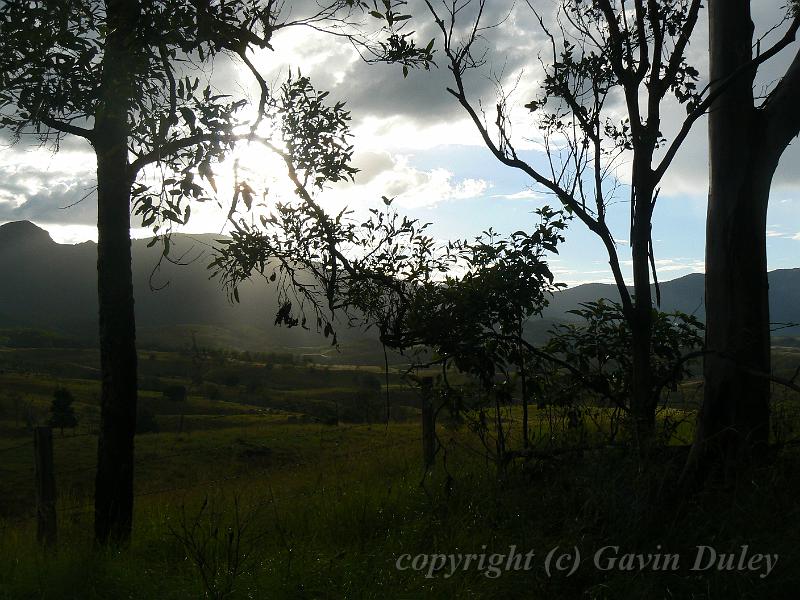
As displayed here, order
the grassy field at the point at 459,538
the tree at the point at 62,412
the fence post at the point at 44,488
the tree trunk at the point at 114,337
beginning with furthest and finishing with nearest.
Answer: the tree at the point at 62,412
the fence post at the point at 44,488
the tree trunk at the point at 114,337
the grassy field at the point at 459,538

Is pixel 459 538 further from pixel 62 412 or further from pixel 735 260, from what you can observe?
pixel 62 412

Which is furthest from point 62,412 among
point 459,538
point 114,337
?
point 459,538

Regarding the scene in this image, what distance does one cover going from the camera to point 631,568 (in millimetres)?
4137

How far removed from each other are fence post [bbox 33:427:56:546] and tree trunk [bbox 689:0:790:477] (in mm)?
6773

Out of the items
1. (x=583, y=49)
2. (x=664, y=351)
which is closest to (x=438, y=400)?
(x=664, y=351)

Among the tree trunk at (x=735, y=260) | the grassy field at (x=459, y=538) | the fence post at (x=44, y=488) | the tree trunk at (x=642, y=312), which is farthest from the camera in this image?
the fence post at (x=44, y=488)

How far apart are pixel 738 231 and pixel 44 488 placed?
312 inches

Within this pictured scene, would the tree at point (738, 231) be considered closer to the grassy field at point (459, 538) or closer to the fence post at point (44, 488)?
the grassy field at point (459, 538)

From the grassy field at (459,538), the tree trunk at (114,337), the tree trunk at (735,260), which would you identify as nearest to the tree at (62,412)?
the grassy field at (459,538)

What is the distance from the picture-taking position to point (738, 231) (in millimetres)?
5426

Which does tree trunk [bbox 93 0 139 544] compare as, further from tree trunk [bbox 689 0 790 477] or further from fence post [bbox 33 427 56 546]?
tree trunk [bbox 689 0 790 477]

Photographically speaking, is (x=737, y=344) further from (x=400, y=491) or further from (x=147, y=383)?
(x=147, y=383)

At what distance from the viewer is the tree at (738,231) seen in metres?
5.27

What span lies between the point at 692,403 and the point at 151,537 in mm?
5789
